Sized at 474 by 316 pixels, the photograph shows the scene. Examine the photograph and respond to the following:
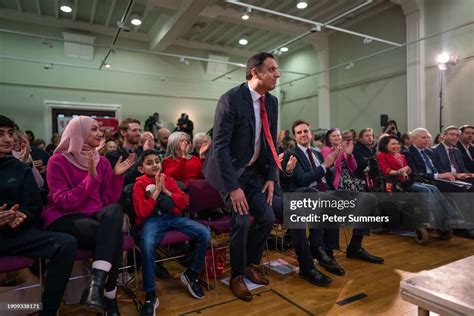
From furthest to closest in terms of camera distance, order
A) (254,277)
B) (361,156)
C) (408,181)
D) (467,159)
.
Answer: (467,159) → (361,156) → (408,181) → (254,277)

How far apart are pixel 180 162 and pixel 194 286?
1.31m

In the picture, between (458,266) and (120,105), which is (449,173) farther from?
(120,105)

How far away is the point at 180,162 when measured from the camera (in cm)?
315

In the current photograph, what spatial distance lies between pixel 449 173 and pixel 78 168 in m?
4.03

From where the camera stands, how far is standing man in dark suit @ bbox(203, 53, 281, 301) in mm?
2094

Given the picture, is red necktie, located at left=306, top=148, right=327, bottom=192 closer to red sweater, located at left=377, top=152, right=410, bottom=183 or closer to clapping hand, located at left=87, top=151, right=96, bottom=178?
red sweater, located at left=377, top=152, right=410, bottom=183

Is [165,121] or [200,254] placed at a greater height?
[165,121]

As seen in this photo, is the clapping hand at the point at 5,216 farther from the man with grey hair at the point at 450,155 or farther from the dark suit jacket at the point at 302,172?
the man with grey hair at the point at 450,155

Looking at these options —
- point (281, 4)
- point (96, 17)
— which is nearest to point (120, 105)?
point (96, 17)

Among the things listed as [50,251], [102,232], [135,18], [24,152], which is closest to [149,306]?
[102,232]

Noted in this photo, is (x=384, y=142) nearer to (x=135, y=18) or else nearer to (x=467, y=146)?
(x=467, y=146)

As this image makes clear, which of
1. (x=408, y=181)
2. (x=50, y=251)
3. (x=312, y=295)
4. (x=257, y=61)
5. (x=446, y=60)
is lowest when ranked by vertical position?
(x=312, y=295)

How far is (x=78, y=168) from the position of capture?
6.72ft

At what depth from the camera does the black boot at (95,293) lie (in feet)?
5.27
